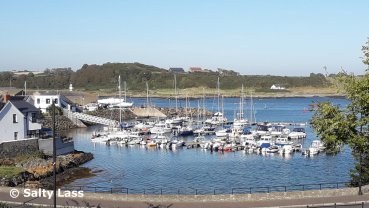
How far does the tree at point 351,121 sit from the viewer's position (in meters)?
26.0

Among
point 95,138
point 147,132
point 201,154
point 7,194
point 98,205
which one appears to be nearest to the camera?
point 98,205

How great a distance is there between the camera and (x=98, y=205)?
24672 millimetres

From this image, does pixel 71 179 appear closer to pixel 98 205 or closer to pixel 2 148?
pixel 2 148

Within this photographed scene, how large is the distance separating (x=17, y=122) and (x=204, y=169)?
1712 centimetres

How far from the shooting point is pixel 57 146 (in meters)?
53.0

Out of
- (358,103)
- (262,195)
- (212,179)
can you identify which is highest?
(358,103)

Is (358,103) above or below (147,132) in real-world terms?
above

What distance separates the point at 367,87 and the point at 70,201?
14265mm

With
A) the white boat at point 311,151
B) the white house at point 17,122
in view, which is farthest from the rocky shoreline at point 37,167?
the white boat at point 311,151

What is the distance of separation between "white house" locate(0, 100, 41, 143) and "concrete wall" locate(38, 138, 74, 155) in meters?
1.36

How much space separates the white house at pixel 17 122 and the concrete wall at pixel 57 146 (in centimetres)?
136

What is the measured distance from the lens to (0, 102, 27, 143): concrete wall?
48.0 m

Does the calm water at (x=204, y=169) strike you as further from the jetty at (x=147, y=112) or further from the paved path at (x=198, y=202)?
the jetty at (x=147, y=112)

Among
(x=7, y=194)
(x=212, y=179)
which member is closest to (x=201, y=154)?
(x=212, y=179)
